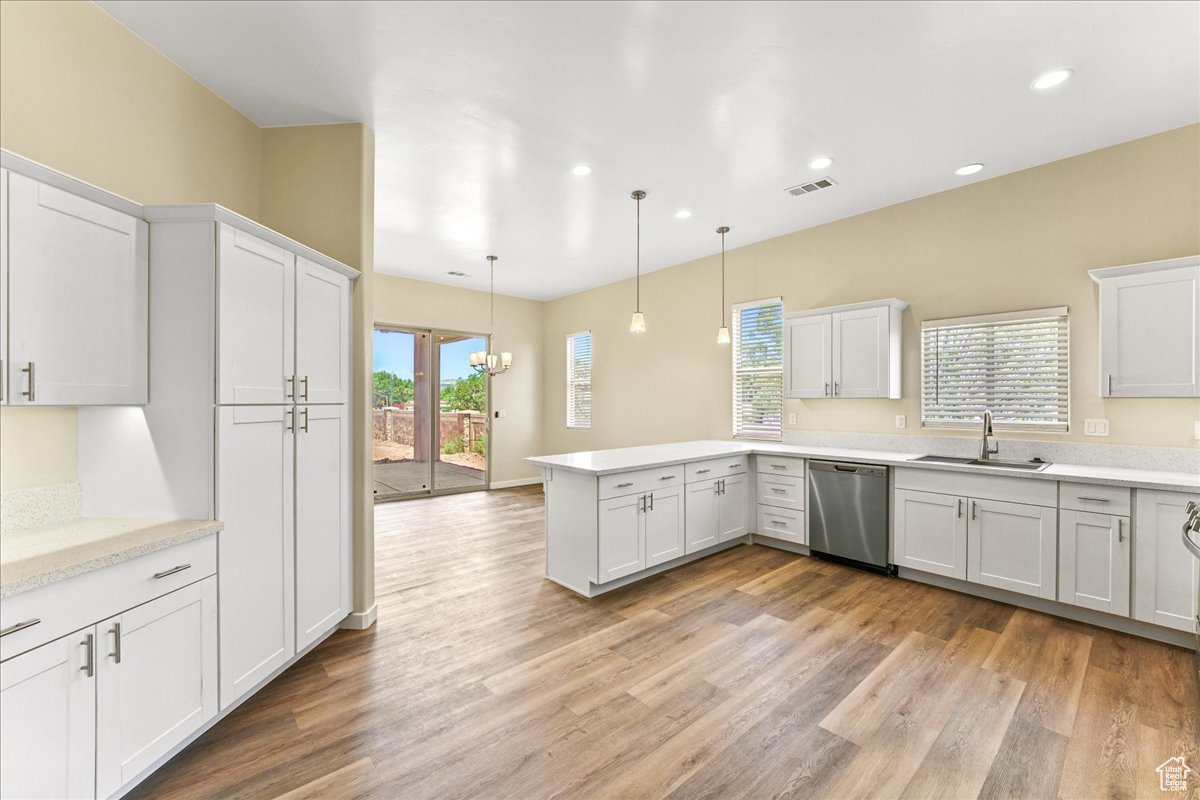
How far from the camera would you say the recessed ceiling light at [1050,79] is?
8.41 feet

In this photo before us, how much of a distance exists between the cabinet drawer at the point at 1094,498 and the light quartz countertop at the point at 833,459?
0.06m

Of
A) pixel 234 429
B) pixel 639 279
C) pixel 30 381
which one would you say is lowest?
pixel 234 429

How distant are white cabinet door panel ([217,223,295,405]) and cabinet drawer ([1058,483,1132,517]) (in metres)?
4.60

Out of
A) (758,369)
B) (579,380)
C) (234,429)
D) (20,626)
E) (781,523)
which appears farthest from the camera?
(579,380)

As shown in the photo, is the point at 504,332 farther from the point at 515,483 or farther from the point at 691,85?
the point at 691,85

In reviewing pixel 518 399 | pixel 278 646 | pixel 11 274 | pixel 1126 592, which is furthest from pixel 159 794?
pixel 518 399

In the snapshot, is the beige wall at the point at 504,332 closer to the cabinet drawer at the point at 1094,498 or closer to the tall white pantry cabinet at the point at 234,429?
the tall white pantry cabinet at the point at 234,429

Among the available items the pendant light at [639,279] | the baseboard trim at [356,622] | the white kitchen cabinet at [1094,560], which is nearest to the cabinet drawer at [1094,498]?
the white kitchen cabinet at [1094,560]

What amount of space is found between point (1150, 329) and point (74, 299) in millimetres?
5395

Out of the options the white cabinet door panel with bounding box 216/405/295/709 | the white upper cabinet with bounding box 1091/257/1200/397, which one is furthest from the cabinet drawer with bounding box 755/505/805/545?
the white cabinet door panel with bounding box 216/405/295/709

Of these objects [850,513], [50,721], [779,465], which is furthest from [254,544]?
[850,513]

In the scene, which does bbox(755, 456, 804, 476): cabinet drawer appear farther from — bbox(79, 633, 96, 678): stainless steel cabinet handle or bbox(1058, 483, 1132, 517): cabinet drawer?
bbox(79, 633, 96, 678): stainless steel cabinet handle

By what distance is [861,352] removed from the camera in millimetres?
4234

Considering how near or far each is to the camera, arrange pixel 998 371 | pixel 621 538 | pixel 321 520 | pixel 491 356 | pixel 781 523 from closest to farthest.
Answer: pixel 321 520 < pixel 621 538 < pixel 998 371 < pixel 781 523 < pixel 491 356
